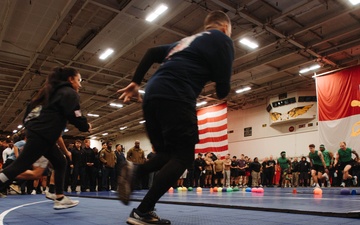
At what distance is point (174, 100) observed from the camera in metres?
1.77

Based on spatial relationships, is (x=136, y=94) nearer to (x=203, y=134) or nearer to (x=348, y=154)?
(x=348, y=154)

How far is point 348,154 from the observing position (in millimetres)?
10484

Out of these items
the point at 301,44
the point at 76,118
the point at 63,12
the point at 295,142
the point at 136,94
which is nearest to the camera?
the point at 136,94

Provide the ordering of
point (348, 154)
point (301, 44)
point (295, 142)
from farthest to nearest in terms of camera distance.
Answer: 1. point (295, 142)
2. point (301, 44)
3. point (348, 154)

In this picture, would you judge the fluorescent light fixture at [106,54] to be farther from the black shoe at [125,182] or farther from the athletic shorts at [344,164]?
the black shoe at [125,182]

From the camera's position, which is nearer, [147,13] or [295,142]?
[147,13]

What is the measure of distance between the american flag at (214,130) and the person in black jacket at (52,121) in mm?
13450

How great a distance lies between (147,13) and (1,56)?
7663mm

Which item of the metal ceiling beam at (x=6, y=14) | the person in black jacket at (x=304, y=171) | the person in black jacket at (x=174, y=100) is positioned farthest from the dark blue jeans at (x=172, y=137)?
the person in black jacket at (x=304, y=171)

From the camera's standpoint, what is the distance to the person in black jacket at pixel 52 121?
2.42 m

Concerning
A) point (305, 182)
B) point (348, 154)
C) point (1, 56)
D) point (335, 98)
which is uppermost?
point (1, 56)

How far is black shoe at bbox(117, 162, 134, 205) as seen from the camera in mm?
1817

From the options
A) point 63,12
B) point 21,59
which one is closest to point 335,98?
point 63,12

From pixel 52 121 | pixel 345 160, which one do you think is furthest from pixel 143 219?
pixel 345 160
